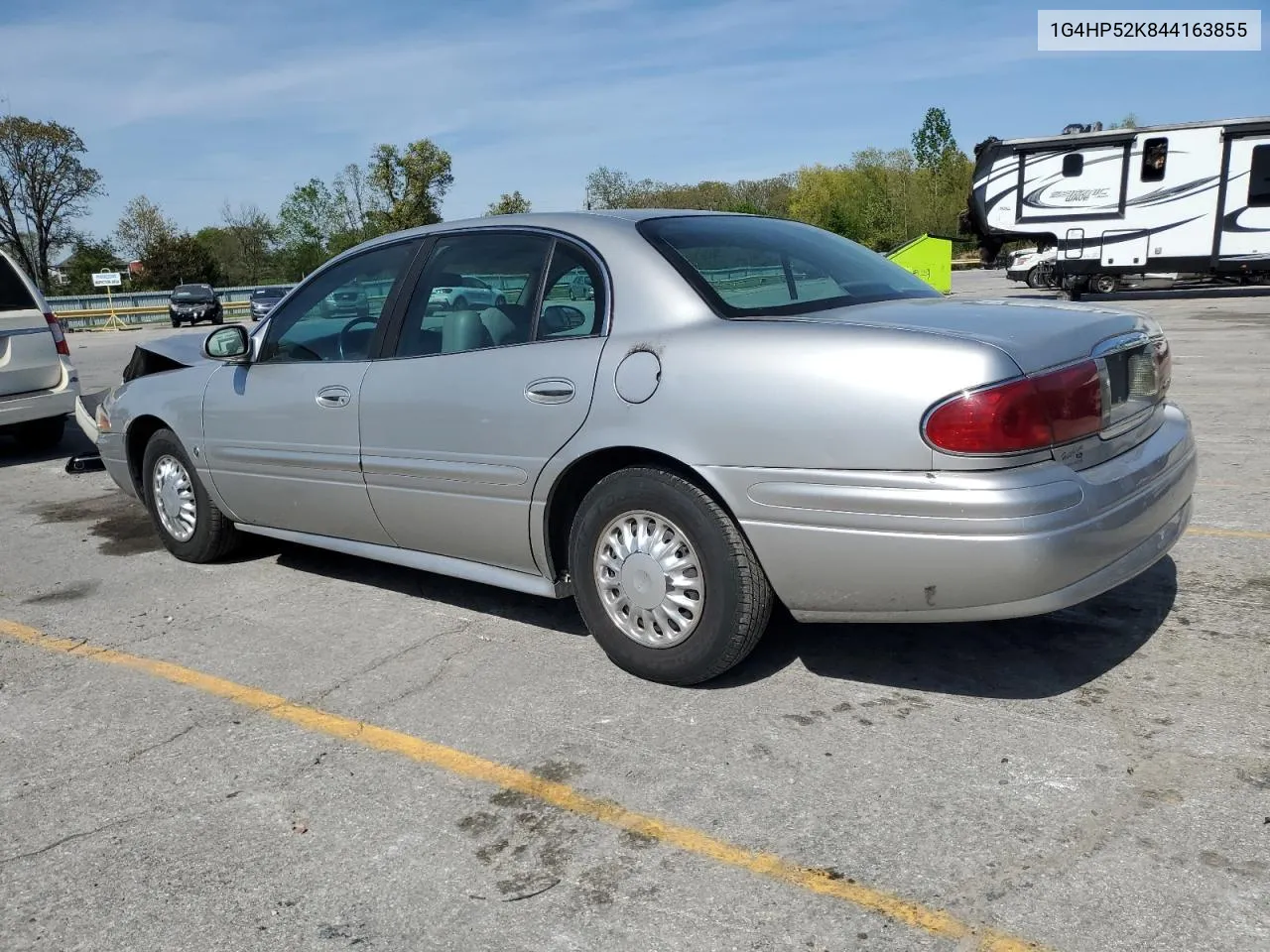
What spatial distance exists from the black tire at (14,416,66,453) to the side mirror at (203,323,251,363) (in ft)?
18.6

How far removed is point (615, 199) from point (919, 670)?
79.2 m

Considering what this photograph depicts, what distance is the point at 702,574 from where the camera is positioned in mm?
3395

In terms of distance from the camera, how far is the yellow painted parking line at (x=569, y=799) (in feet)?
7.57

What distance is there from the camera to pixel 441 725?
3402mm

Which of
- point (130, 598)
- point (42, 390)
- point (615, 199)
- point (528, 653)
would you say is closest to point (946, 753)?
point (528, 653)

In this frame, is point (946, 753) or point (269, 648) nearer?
point (946, 753)

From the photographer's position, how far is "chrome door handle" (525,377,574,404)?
3598mm

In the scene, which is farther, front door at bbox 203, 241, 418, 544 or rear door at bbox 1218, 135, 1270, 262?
rear door at bbox 1218, 135, 1270, 262

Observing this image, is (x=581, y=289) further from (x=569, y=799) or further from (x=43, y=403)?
(x=43, y=403)

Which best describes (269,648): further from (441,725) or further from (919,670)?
(919,670)

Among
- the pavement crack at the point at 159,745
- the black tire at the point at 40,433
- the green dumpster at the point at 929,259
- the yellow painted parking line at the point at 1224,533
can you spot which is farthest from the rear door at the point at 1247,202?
the pavement crack at the point at 159,745

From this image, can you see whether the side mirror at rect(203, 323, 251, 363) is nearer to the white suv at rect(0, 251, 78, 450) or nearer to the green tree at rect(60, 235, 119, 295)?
the white suv at rect(0, 251, 78, 450)

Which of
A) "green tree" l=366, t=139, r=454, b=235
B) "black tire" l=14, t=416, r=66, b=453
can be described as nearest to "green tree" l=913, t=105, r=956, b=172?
"green tree" l=366, t=139, r=454, b=235

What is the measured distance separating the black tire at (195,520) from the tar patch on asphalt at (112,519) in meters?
0.42
